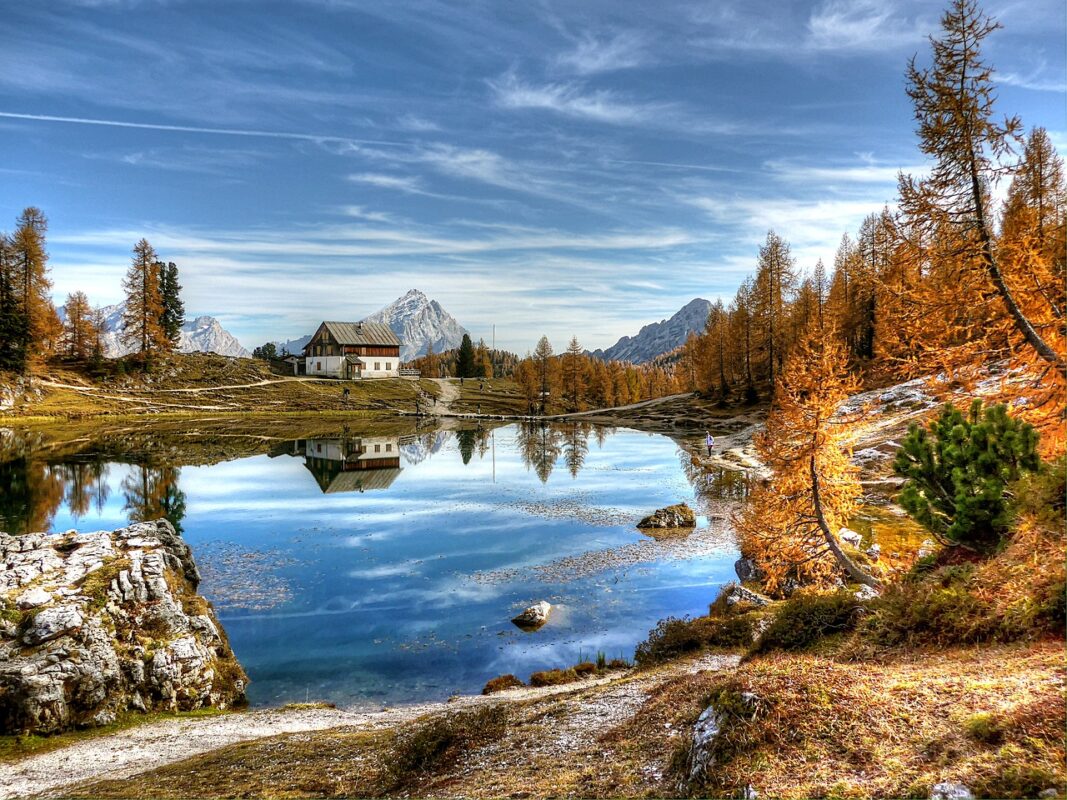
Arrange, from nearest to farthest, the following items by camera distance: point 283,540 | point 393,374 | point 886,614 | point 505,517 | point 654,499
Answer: point 886,614, point 283,540, point 505,517, point 654,499, point 393,374

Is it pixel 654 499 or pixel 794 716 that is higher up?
pixel 794 716

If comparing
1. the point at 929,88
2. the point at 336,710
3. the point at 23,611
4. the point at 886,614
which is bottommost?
the point at 336,710

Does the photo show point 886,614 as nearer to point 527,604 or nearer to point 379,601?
point 527,604

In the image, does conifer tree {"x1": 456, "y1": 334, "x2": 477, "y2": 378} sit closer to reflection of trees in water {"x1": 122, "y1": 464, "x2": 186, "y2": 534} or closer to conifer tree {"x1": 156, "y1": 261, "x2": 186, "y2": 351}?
conifer tree {"x1": 156, "y1": 261, "x2": 186, "y2": 351}

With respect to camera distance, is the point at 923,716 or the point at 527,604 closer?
the point at 923,716

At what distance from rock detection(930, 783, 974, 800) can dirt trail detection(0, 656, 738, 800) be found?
6672 mm

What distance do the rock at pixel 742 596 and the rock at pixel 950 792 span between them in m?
18.4

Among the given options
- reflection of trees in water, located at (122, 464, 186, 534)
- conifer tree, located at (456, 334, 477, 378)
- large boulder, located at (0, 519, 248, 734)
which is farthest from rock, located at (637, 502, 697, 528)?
conifer tree, located at (456, 334, 477, 378)

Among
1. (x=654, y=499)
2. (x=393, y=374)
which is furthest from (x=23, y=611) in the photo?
(x=393, y=374)

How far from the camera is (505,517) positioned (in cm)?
4334

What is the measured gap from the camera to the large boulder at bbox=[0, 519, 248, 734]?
53.1 feet

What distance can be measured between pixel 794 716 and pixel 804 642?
21.8ft

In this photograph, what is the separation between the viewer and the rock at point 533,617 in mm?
24656

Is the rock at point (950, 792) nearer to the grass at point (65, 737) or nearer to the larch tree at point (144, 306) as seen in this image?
the grass at point (65, 737)
